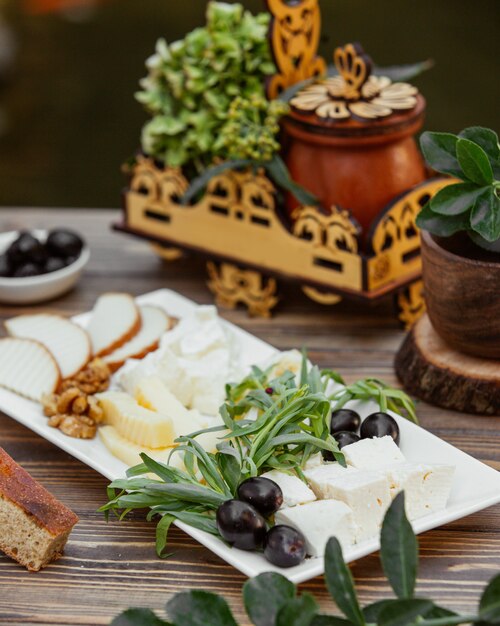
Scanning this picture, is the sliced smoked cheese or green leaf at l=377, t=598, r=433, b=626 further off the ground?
green leaf at l=377, t=598, r=433, b=626

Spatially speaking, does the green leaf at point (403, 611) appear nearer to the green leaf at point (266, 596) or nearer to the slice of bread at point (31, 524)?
the green leaf at point (266, 596)

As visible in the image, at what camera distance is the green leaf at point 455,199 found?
5.23 ft

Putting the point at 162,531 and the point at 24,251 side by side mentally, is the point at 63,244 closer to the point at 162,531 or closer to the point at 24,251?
the point at 24,251

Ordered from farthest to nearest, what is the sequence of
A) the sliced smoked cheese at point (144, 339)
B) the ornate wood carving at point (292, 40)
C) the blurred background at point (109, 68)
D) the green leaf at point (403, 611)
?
the blurred background at point (109, 68) → the ornate wood carving at point (292, 40) → the sliced smoked cheese at point (144, 339) → the green leaf at point (403, 611)

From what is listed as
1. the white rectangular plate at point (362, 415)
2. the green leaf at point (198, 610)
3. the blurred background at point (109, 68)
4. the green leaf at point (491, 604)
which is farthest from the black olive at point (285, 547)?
the blurred background at point (109, 68)

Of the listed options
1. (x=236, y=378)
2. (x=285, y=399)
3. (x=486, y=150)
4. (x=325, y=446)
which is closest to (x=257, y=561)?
(x=325, y=446)

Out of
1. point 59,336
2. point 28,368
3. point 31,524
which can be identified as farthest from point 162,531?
point 59,336

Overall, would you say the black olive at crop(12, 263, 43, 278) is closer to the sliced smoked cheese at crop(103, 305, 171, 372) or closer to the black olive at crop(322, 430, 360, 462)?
the sliced smoked cheese at crop(103, 305, 171, 372)

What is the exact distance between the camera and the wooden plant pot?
1603 mm

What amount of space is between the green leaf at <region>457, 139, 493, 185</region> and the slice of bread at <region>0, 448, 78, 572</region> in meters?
0.77

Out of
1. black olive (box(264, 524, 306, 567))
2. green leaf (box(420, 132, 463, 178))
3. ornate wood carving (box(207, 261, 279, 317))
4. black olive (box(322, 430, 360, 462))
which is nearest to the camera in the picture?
black olive (box(264, 524, 306, 567))

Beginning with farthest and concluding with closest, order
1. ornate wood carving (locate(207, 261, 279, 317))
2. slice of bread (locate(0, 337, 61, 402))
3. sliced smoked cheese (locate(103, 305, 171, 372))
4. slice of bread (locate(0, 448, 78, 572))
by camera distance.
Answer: ornate wood carving (locate(207, 261, 279, 317))
sliced smoked cheese (locate(103, 305, 171, 372))
slice of bread (locate(0, 337, 61, 402))
slice of bread (locate(0, 448, 78, 572))

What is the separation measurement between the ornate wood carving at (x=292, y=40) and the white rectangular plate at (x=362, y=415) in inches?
20.4

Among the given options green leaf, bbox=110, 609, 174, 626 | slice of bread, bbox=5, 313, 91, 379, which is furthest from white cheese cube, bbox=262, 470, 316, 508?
slice of bread, bbox=5, 313, 91, 379
